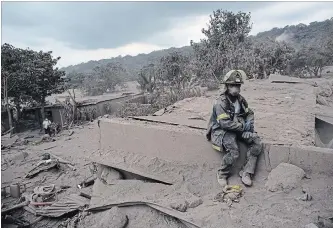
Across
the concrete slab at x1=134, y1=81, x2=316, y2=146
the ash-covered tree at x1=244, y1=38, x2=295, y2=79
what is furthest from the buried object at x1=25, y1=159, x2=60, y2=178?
the ash-covered tree at x1=244, y1=38, x2=295, y2=79

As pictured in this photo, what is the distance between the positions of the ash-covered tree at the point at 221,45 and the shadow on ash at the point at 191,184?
12628mm

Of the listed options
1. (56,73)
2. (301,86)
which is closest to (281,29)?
(56,73)

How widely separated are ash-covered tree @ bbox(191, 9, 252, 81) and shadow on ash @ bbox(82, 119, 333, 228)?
1263 cm

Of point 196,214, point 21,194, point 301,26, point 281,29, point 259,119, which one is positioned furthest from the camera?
point 281,29

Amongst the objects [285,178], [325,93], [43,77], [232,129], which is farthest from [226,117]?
[43,77]

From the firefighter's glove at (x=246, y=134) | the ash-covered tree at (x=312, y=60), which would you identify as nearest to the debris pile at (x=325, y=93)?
the firefighter's glove at (x=246, y=134)

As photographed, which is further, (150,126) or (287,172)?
(150,126)

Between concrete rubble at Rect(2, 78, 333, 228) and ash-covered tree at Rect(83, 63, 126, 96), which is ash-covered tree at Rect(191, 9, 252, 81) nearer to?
concrete rubble at Rect(2, 78, 333, 228)

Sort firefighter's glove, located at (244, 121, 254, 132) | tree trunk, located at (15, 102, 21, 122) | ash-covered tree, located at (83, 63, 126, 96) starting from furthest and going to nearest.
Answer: ash-covered tree, located at (83, 63, 126, 96) → tree trunk, located at (15, 102, 21, 122) → firefighter's glove, located at (244, 121, 254, 132)

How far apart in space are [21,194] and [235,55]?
12619 mm

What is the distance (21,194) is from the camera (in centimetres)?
837

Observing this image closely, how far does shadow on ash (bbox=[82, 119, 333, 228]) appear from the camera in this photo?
3439 millimetres

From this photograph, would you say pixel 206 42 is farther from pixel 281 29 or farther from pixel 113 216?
pixel 281 29

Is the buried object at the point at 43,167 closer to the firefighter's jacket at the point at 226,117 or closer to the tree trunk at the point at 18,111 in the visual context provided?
the firefighter's jacket at the point at 226,117
